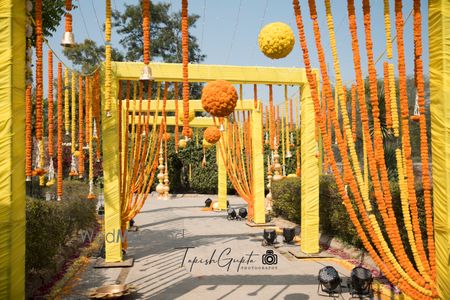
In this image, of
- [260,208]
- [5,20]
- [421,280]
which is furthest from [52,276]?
[260,208]

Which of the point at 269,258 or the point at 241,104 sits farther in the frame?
the point at 241,104

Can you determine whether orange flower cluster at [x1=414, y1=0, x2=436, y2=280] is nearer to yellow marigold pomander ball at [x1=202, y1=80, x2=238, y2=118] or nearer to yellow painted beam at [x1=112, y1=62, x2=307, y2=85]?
yellow marigold pomander ball at [x1=202, y1=80, x2=238, y2=118]

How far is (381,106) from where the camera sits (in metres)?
15.6

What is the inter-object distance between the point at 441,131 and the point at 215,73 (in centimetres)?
563

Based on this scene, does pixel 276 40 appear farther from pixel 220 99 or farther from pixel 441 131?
pixel 441 131

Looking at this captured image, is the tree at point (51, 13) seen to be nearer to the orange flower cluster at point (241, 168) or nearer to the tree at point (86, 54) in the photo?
the orange flower cluster at point (241, 168)

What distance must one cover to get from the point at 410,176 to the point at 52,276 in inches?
257

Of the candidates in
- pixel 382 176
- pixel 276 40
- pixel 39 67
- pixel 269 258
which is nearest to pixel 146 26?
pixel 39 67

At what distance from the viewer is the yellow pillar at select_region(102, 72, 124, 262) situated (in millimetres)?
8219

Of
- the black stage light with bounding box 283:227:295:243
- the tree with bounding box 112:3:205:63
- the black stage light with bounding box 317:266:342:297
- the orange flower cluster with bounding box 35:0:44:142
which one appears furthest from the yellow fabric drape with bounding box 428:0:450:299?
the tree with bounding box 112:3:205:63

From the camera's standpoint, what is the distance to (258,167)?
12.9 m

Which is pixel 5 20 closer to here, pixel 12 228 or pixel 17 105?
pixel 17 105

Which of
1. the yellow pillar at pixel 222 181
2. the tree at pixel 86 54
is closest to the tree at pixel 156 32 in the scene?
the tree at pixel 86 54

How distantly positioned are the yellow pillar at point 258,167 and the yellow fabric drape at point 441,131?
914cm
